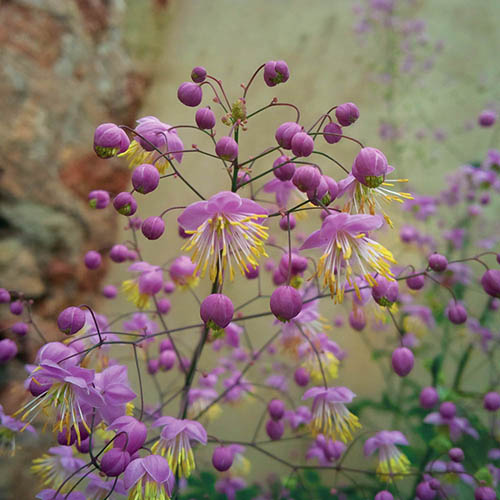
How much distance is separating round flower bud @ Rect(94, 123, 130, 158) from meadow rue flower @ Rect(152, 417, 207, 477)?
1.32ft

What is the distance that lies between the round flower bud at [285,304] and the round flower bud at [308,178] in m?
0.14

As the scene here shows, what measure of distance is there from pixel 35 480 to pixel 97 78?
1.74 m

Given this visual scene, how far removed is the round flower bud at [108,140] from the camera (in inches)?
21.7

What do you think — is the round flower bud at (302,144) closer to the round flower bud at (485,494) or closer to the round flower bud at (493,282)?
the round flower bud at (493,282)

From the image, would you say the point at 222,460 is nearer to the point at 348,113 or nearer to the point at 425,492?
the point at 425,492

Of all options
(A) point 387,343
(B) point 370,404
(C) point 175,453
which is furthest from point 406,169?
(C) point 175,453

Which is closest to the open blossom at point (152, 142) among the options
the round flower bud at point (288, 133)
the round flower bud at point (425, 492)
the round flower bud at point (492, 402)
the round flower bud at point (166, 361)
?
the round flower bud at point (288, 133)

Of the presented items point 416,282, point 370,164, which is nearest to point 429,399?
point 416,282

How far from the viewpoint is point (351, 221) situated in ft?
1.72

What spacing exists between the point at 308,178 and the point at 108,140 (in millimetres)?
276

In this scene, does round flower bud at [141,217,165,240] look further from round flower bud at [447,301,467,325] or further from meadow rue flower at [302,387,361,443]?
round flower bud at [447,301,467,325]

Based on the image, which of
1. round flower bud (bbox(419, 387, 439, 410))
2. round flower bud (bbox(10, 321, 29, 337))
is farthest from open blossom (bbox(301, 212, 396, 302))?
round flower bud (bbox(10, 321, 29, 337))

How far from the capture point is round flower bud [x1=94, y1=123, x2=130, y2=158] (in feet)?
1.81

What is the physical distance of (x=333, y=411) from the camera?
2.37 feet
